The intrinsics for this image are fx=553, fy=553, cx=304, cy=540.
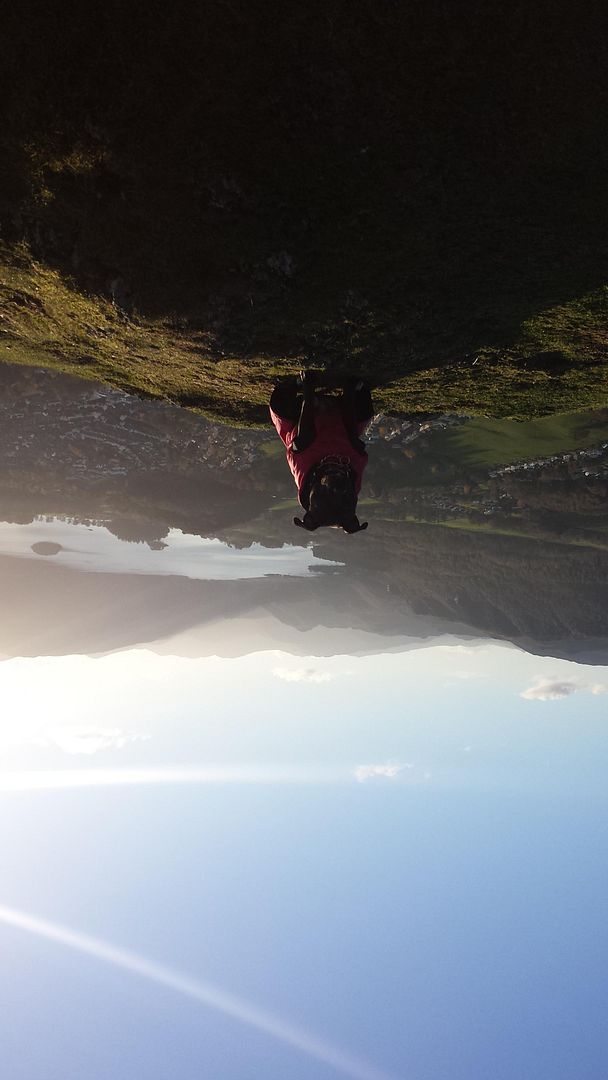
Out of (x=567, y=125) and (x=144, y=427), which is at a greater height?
(x=144, y=427)

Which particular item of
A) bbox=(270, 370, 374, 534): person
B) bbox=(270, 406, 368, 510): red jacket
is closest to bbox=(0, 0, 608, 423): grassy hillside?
bbox=(270, 370, 374, 534): person

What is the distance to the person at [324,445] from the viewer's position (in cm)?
593

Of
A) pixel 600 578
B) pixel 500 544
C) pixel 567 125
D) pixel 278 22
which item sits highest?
pixel 278 22

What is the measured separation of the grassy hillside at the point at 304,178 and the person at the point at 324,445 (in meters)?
0.83

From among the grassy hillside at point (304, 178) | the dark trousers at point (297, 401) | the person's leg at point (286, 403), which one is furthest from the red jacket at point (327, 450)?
the grassy hillside at point (304, 178)

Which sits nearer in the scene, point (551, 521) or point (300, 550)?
point (551, 521)

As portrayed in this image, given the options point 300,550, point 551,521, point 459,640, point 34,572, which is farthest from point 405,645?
point 551,521

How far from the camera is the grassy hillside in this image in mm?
4105

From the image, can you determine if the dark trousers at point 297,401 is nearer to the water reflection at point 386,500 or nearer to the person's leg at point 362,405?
the person's leg at point 362,405

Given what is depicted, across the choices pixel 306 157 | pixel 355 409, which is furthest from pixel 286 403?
pixel 306 157

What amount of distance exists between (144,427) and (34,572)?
66.5m

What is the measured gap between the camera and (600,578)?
114 ft

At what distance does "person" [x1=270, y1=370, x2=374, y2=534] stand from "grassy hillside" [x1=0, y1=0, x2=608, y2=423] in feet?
2.73

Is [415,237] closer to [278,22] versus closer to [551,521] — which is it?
[278,22]
